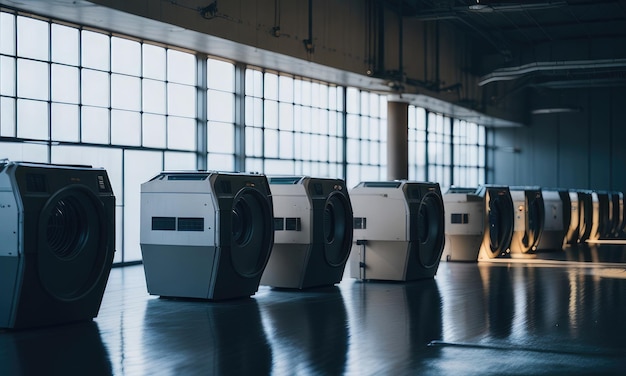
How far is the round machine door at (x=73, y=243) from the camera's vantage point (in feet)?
26.5

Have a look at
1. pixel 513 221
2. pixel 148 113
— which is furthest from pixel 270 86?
pixel 513 221

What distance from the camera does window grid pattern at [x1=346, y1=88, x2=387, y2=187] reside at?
27.4 m

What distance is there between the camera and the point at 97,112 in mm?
16906

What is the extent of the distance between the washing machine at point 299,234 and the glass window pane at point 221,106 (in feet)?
28.9

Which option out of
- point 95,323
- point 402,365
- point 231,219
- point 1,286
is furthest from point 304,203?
point 402,365

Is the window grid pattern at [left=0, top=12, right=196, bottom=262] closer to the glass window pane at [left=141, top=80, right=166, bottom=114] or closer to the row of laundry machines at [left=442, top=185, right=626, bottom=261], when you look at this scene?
the glass window pane at [left=141, top=80, right=166, bottom=114]

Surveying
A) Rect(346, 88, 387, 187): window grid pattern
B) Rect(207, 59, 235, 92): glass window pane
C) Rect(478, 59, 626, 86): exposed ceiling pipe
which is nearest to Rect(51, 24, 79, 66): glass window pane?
Rect(207, 59, 235, 92): glass window pane

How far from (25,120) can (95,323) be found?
25.2 feet

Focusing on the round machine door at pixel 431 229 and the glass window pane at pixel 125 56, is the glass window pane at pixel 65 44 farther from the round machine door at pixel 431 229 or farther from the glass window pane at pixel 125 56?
the round machine door at pixel 431 229

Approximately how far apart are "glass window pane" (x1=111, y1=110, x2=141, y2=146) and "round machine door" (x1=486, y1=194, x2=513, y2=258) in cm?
715

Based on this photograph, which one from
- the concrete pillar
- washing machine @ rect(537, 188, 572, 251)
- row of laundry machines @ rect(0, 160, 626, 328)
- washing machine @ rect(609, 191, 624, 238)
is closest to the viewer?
row of laundry machines @ rect(0, 160, 626, 328)

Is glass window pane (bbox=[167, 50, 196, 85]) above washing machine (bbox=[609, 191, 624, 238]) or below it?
above

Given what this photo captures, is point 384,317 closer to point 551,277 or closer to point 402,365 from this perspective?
point 402,365

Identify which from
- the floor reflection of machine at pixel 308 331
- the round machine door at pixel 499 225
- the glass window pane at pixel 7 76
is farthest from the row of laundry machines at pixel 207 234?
the glass window pane at pixel 7 76
